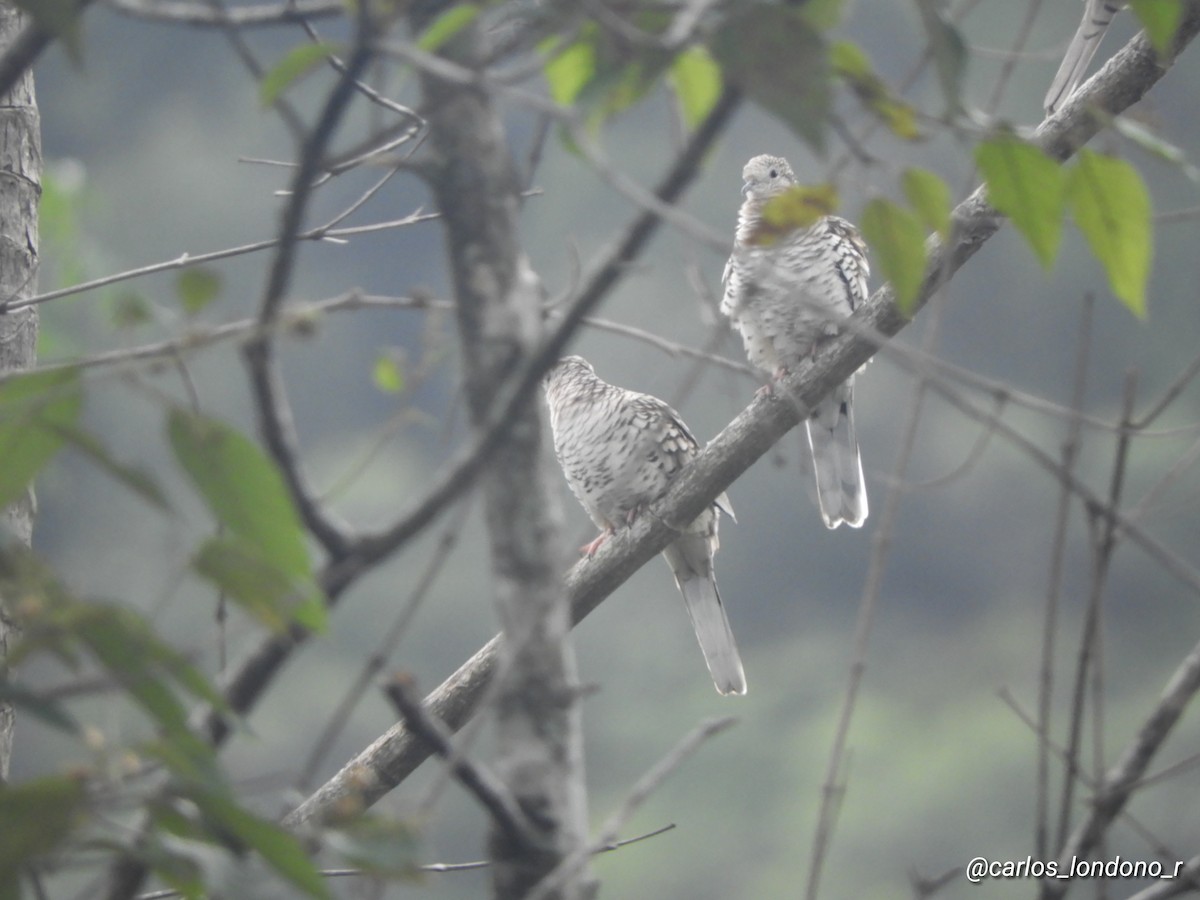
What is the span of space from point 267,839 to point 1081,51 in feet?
6.77

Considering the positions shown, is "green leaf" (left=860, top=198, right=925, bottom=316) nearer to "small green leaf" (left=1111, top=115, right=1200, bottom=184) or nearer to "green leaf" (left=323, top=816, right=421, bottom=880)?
"small green leaf" (left=1111, top=115, right=1200, bottom=184)

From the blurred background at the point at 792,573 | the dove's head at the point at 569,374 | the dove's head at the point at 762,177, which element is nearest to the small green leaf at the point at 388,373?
the dove's head at the point at 569,374

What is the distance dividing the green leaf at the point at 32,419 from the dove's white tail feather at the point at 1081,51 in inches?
74.0

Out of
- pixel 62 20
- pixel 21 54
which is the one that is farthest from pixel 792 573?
pixel 62 20

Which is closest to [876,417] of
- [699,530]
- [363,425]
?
[363,425]

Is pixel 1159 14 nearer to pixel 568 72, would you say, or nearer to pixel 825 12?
pixel 825 12

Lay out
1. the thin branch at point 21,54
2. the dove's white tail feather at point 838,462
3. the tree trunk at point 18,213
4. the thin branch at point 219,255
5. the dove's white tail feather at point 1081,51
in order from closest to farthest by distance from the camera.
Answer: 1. the thin branch at point 21,54
2. the thin branch at point 219,255
3. the tree trunk at point 18,213
4. the dove's white tail feather at point 1081,51
5. the dove's white tail feather at point 838,462

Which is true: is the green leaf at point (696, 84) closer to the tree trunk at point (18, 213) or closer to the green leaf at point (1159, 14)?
the green leaf at point (1159, 14)

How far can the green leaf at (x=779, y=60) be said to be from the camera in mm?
645

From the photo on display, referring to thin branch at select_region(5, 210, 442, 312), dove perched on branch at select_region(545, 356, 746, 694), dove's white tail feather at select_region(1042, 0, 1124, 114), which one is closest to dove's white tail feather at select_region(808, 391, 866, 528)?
dove perched on branch at select_region(545, 356, 746, 694)

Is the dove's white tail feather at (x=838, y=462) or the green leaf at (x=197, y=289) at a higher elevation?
the dove's white tail feather at (x=838, y=462)

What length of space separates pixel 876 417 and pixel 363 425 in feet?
11.2

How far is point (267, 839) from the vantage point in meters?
0.70

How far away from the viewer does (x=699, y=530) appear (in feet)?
11.3
